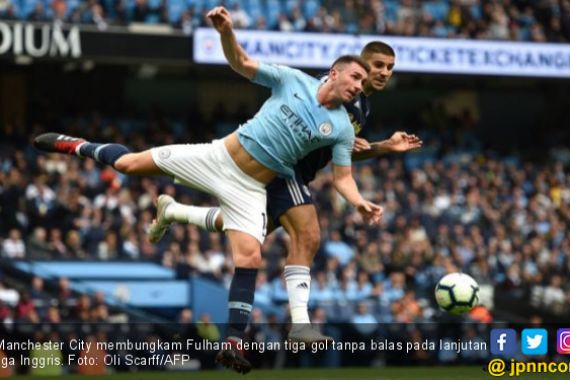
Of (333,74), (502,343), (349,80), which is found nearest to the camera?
(349,80)

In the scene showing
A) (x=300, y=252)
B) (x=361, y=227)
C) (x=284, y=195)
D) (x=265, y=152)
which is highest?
(x=361, y=227)

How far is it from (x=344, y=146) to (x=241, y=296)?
144 centimetres

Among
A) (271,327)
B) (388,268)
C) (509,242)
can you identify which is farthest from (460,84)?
(271,327)

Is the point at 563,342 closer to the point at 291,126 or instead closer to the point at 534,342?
the point at 534,342

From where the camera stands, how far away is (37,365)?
15648 mm

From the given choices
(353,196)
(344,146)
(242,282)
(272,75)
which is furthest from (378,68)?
(242,282)

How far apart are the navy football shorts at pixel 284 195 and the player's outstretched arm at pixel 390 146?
838mm

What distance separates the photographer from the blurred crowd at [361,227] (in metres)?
21.0

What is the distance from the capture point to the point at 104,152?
1062cm

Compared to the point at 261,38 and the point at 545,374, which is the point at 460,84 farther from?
the point at 545,374

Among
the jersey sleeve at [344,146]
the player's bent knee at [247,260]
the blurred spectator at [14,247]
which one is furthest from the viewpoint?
the blurred spectator at [14,247]

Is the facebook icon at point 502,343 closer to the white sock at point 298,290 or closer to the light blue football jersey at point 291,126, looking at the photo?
the white sock at point 298,290

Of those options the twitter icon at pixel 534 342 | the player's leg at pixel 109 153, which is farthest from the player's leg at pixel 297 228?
the twitter icon at pixel 534 342

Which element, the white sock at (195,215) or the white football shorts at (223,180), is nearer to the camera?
the white football shorts at (223,180)
